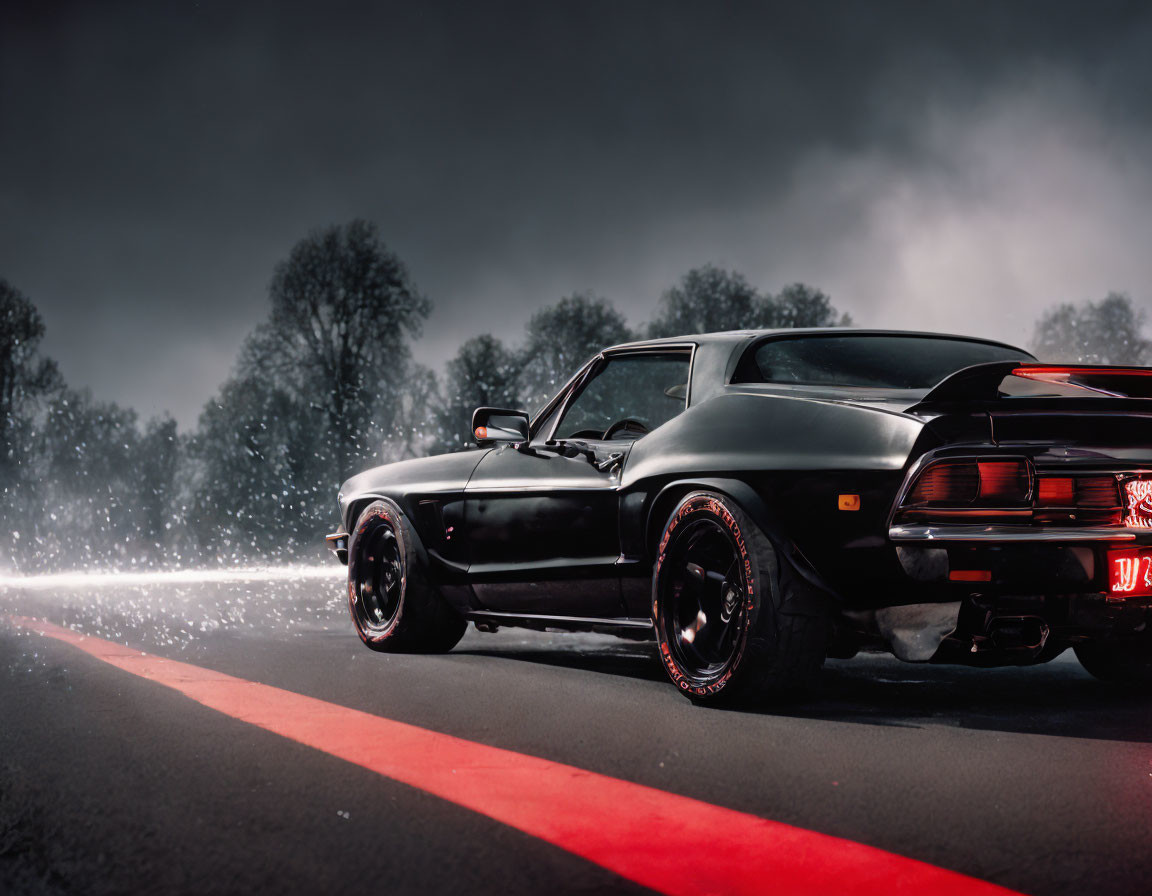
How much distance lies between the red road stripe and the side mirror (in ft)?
5.48

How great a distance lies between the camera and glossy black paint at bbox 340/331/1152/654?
438 centimetres

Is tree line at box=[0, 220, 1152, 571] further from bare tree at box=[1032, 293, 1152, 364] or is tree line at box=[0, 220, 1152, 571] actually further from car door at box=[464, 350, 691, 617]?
car door at box=[464, 350, 691, 617]

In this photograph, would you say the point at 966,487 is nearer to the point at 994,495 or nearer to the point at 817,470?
the point at 994,495

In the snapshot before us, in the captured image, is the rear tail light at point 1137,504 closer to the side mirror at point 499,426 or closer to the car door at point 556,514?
the car door at point 556,514

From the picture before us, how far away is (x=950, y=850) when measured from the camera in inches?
119

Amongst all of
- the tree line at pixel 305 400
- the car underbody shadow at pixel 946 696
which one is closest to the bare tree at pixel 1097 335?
the tree line at pixel 305 400

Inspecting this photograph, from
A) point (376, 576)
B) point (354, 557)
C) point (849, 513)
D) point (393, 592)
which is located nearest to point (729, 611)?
point (849, 513)

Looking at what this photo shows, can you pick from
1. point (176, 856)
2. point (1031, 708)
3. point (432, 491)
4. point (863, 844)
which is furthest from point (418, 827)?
point (432, 491)

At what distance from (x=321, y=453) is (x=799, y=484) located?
4497 cm

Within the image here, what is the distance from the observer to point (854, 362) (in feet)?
17.9

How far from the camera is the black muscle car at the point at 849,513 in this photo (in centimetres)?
437

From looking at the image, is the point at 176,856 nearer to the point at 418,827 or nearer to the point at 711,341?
the point at 418,827

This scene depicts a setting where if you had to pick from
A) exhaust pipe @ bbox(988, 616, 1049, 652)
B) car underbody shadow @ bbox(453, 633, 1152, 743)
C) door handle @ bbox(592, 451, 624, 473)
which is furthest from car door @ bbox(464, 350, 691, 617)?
exhaust pipe @ bbox(988, 616, 1049, 652)

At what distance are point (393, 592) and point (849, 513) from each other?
3.31 metres
